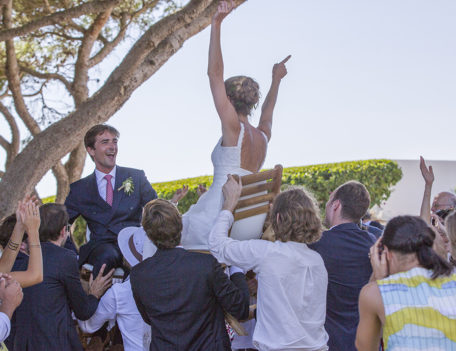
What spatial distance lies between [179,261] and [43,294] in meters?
1.05

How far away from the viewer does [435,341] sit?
2.71m

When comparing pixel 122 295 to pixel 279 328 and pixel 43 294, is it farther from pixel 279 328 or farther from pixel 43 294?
pixel 279 328

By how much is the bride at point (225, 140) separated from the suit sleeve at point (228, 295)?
0.58 metres

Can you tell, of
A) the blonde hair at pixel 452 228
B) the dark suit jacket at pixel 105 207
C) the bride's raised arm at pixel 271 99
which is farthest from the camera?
the dark suit jacket at pixel 105 207

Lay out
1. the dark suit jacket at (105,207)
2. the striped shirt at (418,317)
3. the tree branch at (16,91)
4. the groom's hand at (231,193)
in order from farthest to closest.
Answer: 1. the tree branch at (16,91)
2. the dark suit jacket at (105,207)
3. the groom's hand at (231,193)
4. the striped shirt at (418,317)

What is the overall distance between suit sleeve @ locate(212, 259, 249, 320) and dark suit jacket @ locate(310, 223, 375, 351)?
1.90 ft

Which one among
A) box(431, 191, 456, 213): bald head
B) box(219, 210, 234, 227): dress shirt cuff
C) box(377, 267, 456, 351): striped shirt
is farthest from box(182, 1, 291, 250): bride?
box(431, 191, 456, 213): bald head

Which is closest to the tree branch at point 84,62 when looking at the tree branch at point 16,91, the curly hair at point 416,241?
the tree branch at point 16,91

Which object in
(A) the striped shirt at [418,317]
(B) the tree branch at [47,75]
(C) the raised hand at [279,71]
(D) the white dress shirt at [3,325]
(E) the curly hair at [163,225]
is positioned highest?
(B) the tree branch at [47,75]

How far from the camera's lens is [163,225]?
145 inches

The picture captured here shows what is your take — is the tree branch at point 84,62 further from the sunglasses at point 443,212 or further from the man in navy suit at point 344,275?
the man in navy suit at point 344,275

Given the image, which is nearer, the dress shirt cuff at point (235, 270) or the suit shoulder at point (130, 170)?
the dress shirt cuff at point (235, 270)

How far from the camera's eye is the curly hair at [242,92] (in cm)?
432

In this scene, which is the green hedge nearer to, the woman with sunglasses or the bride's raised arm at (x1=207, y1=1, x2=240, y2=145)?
the bride's raised arm at (x1=207, y1=1, x2=240, y2=145)
